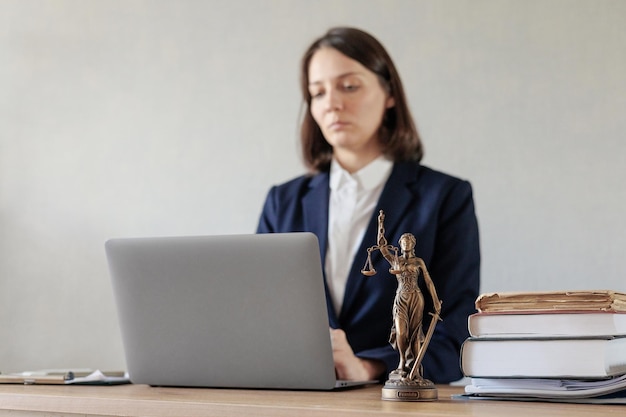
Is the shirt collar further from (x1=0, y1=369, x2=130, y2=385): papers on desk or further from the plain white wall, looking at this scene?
(x1=0, y1=369, x2=130, y2=385): papers on desk

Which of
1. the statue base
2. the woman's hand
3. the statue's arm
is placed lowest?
the woman's hand

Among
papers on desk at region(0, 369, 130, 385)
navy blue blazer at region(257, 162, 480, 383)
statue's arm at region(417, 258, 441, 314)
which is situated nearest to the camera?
statue's arm at region(417, 258, 441, 314)

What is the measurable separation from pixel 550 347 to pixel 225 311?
53 centimetres

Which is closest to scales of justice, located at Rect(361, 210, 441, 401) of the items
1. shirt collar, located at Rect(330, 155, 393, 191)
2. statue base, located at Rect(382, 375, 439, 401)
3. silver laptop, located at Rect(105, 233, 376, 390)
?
statue base, located at Rect(382, 375, 439, 401)

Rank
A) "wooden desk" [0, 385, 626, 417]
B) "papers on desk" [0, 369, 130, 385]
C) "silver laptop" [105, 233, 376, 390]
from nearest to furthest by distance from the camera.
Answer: "wooden desk" [0, 385, 626, 417] → "silver laptop" [105, 233, 376, 390] → "papers on desk" [0, 369, 130, 385]

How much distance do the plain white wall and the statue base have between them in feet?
4.53

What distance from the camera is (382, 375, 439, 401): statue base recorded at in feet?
4.05

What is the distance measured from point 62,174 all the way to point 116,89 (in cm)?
37

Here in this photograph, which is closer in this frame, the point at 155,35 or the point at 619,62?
the point at 619,62

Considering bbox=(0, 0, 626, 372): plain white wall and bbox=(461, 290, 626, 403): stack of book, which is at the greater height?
bbox=(0, 0, 626, 372): plain white wall

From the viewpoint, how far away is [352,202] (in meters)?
2.30

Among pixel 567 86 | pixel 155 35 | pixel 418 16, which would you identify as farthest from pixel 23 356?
pixel 567 86

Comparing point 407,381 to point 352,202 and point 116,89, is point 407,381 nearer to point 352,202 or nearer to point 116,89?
point 352,202

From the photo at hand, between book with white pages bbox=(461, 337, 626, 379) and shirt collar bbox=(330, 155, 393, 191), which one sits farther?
shirt collar bbox=(330, 155, 393, 191)
